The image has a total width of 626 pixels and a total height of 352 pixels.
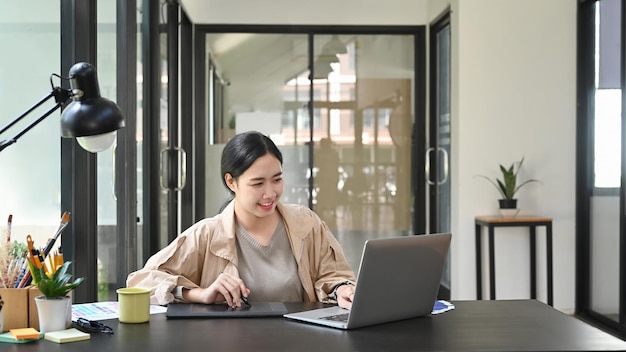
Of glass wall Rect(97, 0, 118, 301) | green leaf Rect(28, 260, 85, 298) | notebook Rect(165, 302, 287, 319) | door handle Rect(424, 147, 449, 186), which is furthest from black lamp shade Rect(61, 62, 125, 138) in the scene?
door handle Rect(424, 147, 449, 186)

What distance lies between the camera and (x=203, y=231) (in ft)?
9.05

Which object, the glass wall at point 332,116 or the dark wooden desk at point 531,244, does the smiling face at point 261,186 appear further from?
the glass wall at point 332,116

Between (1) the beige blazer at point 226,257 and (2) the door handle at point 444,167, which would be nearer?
(1) the beige blazer at point 226,257

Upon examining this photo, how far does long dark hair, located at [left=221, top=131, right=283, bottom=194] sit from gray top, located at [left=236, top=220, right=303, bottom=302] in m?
0.19

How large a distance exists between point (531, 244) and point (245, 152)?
3.42 metres

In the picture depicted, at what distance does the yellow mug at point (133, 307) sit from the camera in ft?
7.39

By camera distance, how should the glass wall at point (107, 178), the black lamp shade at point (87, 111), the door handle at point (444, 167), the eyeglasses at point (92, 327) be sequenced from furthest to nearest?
the door handle at point (444, 167)
the glass wall at point (107, 178)
the eyeglasses at point (92, 327)
the black lamp shade at point (87, 111)

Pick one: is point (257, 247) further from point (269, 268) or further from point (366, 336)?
point (366, 336)

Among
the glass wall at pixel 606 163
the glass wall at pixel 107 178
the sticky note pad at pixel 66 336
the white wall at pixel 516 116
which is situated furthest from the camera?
the white wall at pixel 516 116

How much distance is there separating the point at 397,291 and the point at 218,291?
1.78 ft

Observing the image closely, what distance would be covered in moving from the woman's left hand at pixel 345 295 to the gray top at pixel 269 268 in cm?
20

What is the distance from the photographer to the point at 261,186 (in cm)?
274

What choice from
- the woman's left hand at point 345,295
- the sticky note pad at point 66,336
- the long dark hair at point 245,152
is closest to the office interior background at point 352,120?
the long dark hair at point 245,152

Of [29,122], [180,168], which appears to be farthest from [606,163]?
[29,122]
